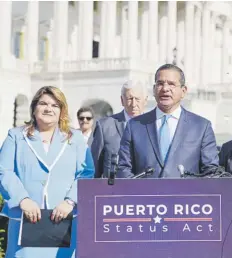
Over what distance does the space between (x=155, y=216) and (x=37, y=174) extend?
1.53 metres

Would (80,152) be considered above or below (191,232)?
above

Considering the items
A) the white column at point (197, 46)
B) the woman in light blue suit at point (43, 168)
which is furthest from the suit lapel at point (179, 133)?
the white column at point (197, 46)

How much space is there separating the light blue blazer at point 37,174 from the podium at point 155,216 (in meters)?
1.11

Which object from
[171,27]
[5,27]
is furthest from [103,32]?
[5,27]

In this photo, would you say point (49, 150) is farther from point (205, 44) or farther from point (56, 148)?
point (205, 44)

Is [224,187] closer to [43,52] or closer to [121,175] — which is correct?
[121,175]

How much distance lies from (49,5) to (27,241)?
47.0 meters

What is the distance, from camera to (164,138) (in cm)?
641

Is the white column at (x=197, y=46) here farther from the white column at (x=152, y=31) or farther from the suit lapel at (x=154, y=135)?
the suit lapel at (x=154, y=135)

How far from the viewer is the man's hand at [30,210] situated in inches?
240

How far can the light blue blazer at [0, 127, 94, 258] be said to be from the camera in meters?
6.25

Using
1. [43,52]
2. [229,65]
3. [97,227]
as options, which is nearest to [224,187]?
[97,227]

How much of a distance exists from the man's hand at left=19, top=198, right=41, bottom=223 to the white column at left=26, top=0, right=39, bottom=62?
136ft

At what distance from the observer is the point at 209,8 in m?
60.1
